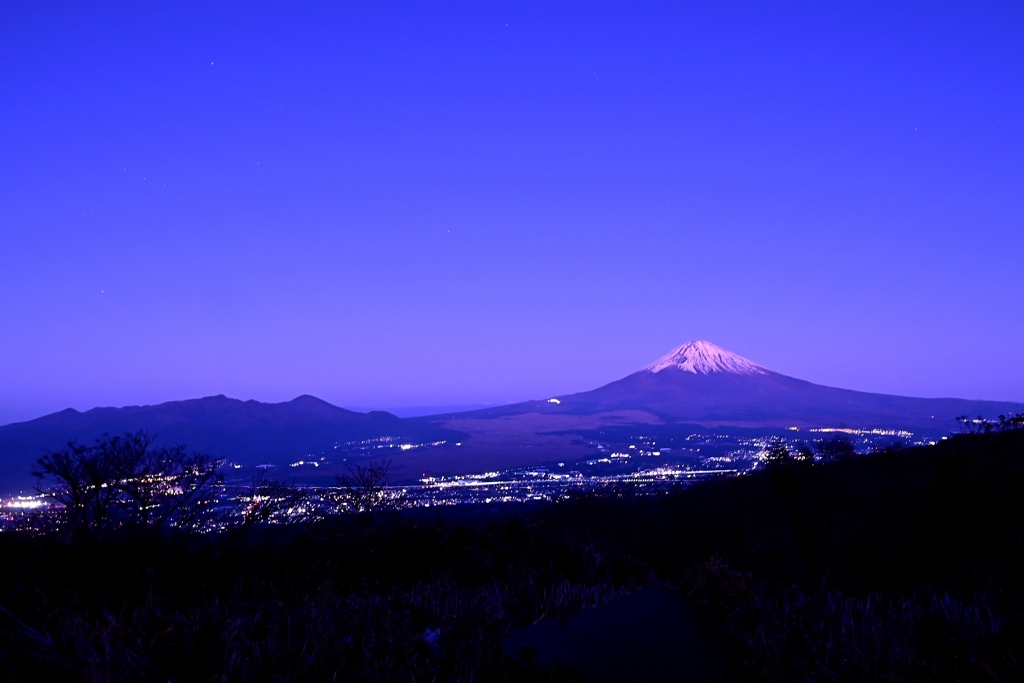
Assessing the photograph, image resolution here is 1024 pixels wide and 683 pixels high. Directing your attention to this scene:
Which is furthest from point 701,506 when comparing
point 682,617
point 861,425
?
point 861,425

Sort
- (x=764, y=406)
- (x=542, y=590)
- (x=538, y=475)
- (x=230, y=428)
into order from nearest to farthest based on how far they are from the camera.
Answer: (x=542, y=590) < (x=538, y=475) < (x=230, y=428) < (x=764, y=406)

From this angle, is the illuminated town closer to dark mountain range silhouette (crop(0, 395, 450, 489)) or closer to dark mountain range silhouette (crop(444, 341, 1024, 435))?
dark mountain range silhouette (crop(0, 395, 450, 489))

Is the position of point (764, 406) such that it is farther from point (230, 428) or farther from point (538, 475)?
point (230, 428)

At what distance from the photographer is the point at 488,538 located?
1092 centimetres

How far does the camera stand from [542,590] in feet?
23.1

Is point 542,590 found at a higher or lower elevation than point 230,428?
higher

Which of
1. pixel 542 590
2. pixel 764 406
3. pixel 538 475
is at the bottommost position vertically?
pixel 538 475

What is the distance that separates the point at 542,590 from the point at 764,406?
545 ft

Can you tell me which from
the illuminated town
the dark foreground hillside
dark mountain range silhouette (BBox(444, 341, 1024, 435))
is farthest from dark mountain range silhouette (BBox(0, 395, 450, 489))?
the dark foreground hillside

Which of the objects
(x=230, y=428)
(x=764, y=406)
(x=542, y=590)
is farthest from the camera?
(x=764, y=406)

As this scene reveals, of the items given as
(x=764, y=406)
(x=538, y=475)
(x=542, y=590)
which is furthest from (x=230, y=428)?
(x=542, y=590)

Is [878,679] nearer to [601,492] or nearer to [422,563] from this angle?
[422,563]

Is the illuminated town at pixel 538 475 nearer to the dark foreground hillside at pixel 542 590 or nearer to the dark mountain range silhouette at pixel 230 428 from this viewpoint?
the dark foreground hillside at pixel 542 590

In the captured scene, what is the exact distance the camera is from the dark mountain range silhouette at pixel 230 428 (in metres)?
118
